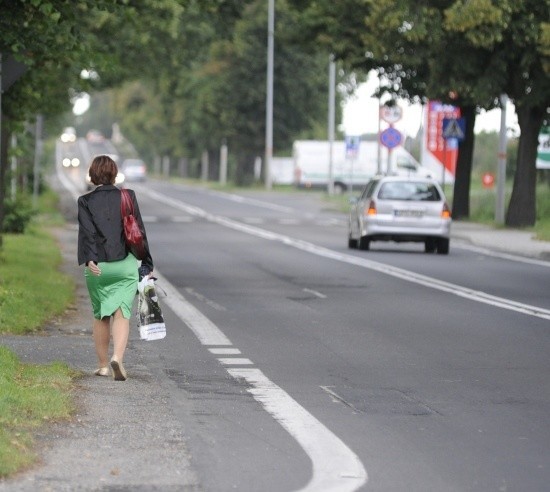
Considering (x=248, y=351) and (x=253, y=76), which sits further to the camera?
(x=253, y=76)

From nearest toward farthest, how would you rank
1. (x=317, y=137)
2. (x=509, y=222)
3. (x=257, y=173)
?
(x=509, y=222) < (x=257, y=173) < (x=317, y=137)

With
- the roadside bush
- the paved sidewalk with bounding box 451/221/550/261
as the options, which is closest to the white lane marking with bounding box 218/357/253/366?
the paved sidewalk with bounding box 451/221/550/261

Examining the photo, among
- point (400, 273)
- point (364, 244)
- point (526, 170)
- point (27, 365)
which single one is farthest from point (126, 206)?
point (526, 170)

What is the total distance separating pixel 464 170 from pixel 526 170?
20.0 feet

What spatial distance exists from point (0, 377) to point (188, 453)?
8.80 feet

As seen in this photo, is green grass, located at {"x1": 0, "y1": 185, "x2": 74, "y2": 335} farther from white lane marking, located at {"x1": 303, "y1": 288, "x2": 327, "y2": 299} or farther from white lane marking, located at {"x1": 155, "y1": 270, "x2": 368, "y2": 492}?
white lane marking, located at {"x1": 303, "y1": 288, "x2": 327, "y2": 299}

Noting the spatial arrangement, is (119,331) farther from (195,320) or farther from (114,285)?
(195,320)

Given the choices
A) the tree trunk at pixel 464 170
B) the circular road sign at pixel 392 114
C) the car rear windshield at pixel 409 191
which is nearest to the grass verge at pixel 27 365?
the car rear windshield at pixel 409 191

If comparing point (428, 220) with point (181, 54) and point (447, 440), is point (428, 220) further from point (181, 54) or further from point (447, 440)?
point (447, 440)

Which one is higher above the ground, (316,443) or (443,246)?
(316,443)

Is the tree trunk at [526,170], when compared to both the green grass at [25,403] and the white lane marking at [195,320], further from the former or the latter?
the green grass at [25,403]

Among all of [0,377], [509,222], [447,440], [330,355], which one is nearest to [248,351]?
[330,355]

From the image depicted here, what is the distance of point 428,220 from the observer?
32750 millimetres

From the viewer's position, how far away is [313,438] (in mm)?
9406
